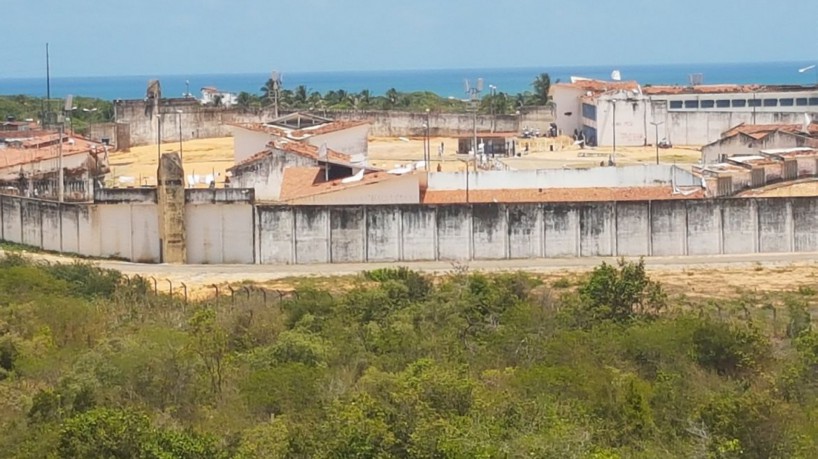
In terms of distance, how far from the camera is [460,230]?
42188 mm

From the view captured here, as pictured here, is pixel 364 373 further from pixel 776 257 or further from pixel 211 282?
pixel 776 257

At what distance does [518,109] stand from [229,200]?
44637 mm

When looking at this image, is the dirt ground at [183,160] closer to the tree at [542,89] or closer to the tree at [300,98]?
the tree at [300,98]

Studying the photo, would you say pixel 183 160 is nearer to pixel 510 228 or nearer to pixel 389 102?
pixel 510 228

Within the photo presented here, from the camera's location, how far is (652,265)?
4125 cm

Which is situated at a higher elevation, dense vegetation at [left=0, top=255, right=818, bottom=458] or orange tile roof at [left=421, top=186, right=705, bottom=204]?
orange tile roof at [left=421, top=186, right=705, bottom=204]

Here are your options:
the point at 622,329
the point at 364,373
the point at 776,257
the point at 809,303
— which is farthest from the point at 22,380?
the point at 776,257

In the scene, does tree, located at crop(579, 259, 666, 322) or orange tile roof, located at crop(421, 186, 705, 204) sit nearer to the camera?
tree, located at crop(579, 259, 666, 322)

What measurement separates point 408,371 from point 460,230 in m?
17.0

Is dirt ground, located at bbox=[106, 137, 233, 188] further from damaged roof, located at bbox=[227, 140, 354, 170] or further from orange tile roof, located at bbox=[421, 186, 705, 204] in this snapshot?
orange tile roof, located at bbox=[421, 186, 705, 204]

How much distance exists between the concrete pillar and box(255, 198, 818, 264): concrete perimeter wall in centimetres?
229

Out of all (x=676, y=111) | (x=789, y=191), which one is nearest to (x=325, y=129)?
(x=789, y=191)

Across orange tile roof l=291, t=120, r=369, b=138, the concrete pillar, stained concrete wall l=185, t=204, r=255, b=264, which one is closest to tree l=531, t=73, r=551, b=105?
orange tile roof l=291, t=120, r=369, b=138

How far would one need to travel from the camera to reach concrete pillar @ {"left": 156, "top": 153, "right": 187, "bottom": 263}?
42.5 m
